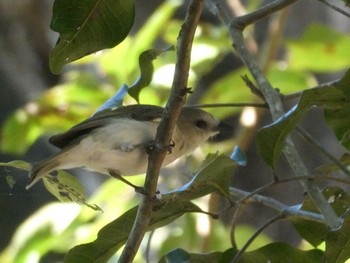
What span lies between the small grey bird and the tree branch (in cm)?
21

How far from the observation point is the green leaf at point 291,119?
79cm

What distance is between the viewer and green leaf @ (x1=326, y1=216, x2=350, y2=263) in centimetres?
79

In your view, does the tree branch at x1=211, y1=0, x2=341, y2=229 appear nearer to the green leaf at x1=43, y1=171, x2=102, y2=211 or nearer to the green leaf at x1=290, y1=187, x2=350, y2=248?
the green leaf at x1=290, y1=187, x2=350, y2=248

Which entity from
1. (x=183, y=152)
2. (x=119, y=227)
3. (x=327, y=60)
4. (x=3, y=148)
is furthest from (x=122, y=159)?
(x=3, y=148)

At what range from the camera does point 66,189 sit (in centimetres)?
94

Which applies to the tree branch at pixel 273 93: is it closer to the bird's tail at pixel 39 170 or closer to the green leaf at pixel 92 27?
the green leaf at pixel 92 27

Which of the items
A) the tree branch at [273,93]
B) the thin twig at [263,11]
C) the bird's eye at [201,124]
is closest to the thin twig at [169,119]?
the tree branch at [273,93]

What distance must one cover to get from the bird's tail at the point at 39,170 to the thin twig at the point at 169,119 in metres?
0.27

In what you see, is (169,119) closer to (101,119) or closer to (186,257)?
(186,257)

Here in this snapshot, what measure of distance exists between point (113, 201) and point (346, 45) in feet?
1.97

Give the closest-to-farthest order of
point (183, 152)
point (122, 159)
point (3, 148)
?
1. point (122, 159)
2. point (183, 152)
3. point (3, 148)

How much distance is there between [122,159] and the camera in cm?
117

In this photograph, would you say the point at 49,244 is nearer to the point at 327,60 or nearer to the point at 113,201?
the point at 113,201

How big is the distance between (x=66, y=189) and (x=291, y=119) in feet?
0.91
